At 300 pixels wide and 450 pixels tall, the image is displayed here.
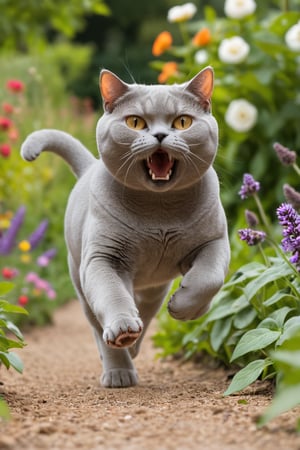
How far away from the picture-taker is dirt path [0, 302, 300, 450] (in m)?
2.04

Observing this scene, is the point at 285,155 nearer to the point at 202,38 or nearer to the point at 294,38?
the point at 294,38

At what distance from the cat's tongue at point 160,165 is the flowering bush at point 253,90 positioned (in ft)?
11.4

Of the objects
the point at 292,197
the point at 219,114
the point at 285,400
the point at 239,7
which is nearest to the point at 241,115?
the point at 219,114

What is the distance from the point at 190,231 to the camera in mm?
3008

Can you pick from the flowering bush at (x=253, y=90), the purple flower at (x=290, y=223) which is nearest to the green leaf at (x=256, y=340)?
the purple flower at (x=290, y=223)

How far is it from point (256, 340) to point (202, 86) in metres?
1.00

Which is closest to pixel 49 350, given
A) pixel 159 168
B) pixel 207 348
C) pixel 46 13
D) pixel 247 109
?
pixel 207 348

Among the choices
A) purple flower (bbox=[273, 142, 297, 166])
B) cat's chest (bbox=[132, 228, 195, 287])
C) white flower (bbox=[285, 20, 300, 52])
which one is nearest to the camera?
cat's chest (bbox=[132, 228, 195, 287])

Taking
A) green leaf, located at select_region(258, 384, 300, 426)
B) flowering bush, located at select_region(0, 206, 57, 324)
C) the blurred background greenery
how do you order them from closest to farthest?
1. green leaf, located at select_region(258, 384, 300, 426)
2. flowering bush, located at select_region(0, 206, 57, 324)
3. the blurred background greenery

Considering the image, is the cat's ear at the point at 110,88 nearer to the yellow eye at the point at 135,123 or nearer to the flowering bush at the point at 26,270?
the yellow eye at the point at 135,123

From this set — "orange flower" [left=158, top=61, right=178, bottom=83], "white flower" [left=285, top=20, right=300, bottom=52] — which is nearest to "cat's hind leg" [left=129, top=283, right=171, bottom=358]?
"white flower" [left=285, top=20, right=300, bottom=52]

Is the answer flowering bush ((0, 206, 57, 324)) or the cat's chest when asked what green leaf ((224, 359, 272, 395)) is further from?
flowering bush ((0, 206, 57, 324))

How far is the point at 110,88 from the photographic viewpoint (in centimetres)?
297

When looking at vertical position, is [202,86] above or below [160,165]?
above
